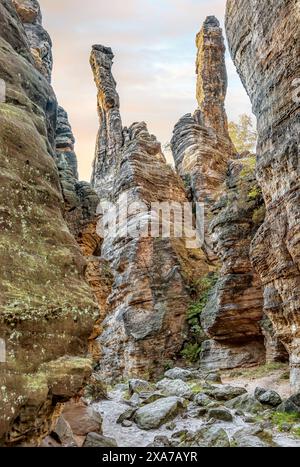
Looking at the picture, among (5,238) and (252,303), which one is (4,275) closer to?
(5,238)

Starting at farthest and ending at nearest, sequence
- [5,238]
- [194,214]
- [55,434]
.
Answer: [194,214] → [55,434] → [5,238]

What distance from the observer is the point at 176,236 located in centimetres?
2536

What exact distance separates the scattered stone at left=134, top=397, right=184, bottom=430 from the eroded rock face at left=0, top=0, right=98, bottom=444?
17.4 feet

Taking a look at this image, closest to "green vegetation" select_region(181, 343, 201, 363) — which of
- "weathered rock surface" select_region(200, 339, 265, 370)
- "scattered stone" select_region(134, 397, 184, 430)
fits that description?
"weathered rock surface" select_region(200, 339, 265, 370)

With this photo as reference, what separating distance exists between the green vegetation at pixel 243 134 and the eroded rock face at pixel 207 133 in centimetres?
559

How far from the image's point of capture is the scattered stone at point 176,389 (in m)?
13.5

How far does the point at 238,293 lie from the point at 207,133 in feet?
68.5

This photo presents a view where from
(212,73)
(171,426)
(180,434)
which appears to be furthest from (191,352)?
(212,73)

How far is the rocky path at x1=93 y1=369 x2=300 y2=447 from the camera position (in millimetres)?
8141

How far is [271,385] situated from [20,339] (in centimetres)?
1188

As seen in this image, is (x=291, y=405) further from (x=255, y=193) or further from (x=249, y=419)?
(x=255, y=193)

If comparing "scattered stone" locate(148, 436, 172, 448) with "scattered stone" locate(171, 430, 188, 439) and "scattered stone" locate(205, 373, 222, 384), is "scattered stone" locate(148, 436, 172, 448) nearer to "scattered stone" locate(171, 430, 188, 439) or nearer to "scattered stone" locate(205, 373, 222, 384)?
"scattered stone" locate(171, 430, 188, 439)

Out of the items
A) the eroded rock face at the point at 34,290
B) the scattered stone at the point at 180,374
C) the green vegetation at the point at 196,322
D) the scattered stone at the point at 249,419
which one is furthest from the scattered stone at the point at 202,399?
the green vegetation at the point at 196,322
